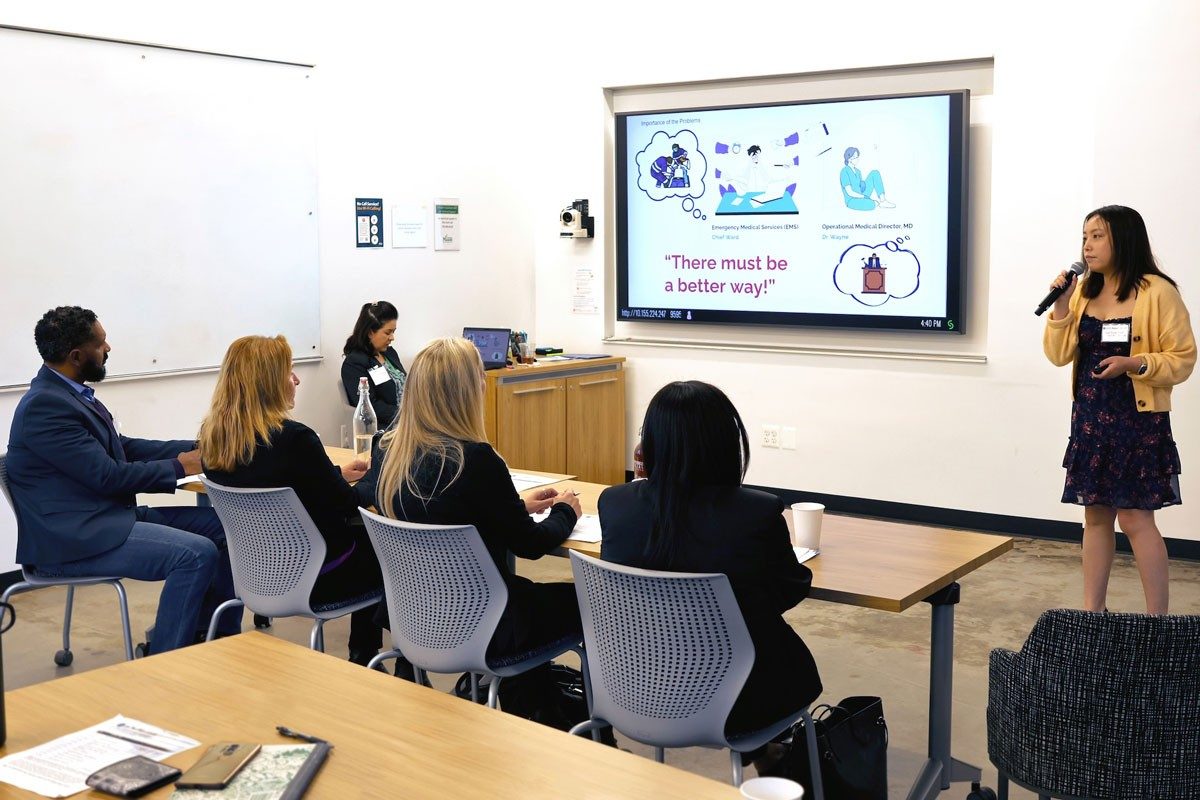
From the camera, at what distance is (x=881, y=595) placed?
2.71 m

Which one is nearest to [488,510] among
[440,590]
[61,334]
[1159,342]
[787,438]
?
[440,590]

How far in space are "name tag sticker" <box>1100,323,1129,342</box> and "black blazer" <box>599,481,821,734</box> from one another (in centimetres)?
237

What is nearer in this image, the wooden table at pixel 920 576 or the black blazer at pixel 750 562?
the black blazer at pixel 750 562

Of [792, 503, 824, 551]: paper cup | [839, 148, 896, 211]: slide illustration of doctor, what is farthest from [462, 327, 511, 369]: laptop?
[792, 503, 824, 551]: paper cup

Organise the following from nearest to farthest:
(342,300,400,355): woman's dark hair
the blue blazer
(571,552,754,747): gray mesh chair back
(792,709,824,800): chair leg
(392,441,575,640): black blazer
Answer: (571,552,754,747): gray mesh chair back
(792,709,824,800): chair leg
(392,441,575,640): black blazer
the blue blazer
(342,300,400,355): woman's dark hair

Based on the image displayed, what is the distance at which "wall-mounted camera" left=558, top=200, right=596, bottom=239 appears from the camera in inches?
296

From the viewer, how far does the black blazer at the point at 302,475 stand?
357 cm

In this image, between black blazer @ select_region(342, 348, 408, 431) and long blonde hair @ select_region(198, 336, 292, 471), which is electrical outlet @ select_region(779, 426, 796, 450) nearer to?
black blazer @ select_region(342, 348, 408, 431)

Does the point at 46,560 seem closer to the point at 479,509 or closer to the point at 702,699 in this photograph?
the point at 479,509

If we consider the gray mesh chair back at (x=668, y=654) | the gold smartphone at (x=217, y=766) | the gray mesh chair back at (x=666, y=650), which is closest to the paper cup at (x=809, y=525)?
the gray mesh chair back at (x=668, y=654)

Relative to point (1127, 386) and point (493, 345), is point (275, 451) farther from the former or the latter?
point (493, 345)

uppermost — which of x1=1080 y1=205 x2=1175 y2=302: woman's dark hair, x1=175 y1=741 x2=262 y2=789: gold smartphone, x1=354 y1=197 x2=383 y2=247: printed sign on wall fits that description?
x1=354 y1=197 x2=383 y2=247: printed sign on wall

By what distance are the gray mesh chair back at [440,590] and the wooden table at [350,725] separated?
0.68m

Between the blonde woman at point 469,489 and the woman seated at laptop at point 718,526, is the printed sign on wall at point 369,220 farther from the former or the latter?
the woman seated at laptop at point 718,526
